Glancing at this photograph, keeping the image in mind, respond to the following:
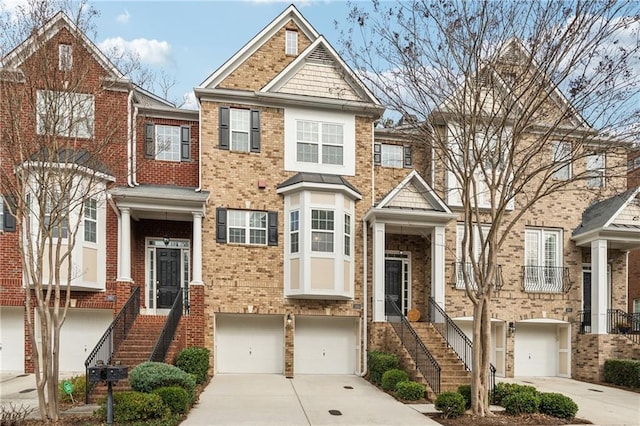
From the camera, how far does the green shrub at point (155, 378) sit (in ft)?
31.2

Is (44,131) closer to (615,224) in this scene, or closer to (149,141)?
(149,141)

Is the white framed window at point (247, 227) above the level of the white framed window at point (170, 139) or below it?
below

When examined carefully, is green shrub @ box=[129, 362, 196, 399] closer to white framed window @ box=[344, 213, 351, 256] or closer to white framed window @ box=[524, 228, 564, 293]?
white framed window @ box=[344, 213, 351, 256]

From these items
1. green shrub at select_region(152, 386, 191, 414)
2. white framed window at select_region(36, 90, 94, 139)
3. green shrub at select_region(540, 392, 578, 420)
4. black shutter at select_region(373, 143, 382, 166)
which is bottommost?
green shrub at select_region(540, 392, 578, 420)

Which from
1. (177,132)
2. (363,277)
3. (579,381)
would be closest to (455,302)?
(363,277)

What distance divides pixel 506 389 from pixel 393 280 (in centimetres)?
651

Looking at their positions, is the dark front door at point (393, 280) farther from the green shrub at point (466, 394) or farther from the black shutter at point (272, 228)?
the green shrub at point (466, 394)

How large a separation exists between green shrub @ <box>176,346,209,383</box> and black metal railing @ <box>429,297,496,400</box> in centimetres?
672

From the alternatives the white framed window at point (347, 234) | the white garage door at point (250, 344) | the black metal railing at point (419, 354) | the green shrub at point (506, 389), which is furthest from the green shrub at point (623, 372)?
the white garage door at point (250, 344)

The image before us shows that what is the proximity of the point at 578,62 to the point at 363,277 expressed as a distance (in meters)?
8.65

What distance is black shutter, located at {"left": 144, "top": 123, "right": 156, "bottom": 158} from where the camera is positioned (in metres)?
15.7

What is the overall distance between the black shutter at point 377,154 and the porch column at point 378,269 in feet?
8.69

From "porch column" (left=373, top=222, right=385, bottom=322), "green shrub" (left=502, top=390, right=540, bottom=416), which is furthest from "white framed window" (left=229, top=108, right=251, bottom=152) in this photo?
"green shrub" (left=502, top=390, right=540, bottom=416)

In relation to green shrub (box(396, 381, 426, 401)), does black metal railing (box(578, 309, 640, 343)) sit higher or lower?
higher
